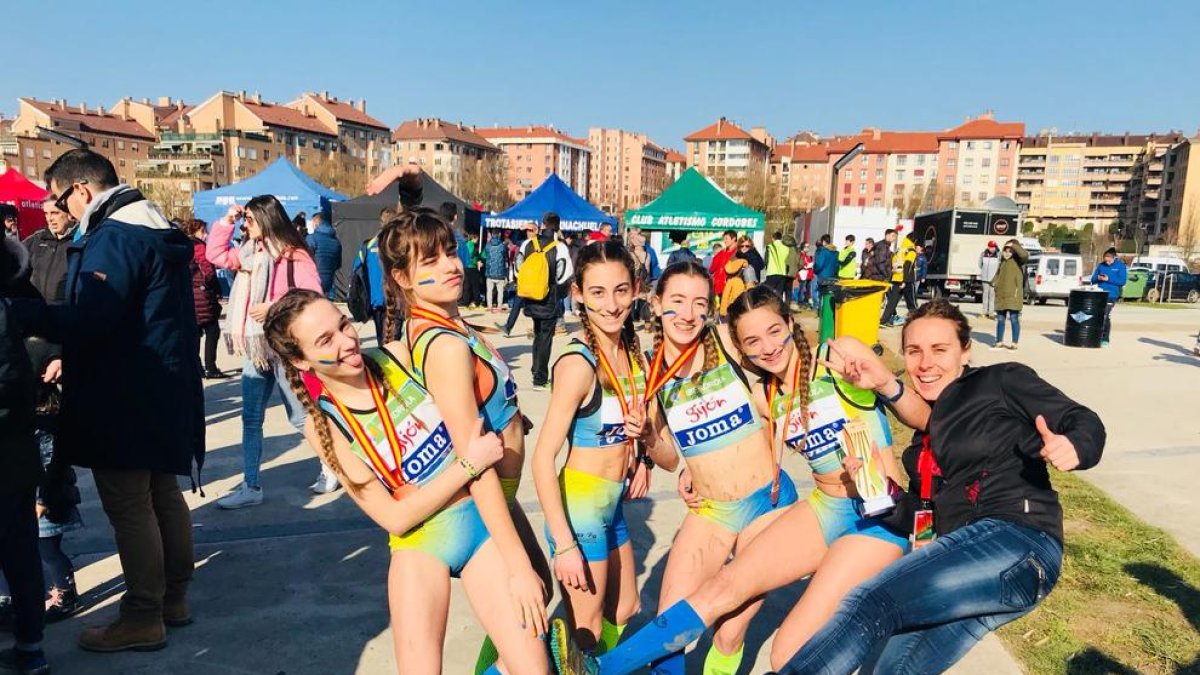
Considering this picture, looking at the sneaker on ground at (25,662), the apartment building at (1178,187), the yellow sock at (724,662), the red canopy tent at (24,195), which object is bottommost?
the sneaker on ground at (25,662)

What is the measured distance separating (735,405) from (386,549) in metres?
2.58

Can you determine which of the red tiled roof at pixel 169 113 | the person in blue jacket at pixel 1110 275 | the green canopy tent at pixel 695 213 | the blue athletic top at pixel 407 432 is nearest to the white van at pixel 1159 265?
the person in blue jacket at pixel 1110 275

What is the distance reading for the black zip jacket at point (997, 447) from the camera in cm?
223

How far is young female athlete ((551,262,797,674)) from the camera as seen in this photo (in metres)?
2.65

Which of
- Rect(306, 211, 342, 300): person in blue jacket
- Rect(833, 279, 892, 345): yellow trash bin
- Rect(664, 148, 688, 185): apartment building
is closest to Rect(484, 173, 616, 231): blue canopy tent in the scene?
Rect(306, 211, 342, 300): person in blue jacket

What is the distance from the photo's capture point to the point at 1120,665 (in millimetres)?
3131

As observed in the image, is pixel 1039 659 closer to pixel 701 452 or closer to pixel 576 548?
pixel 701 452

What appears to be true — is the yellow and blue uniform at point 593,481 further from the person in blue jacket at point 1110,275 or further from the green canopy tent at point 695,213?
the person in blue jacket at point 1110,275

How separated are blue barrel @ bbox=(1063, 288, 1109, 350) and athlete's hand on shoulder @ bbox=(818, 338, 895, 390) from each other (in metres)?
11.9

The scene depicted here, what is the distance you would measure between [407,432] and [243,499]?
341 cm

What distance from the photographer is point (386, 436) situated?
2080mm

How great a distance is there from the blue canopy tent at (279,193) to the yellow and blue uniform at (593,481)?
53.8 ft

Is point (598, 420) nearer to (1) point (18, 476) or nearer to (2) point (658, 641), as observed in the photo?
(2) point (658, 641)

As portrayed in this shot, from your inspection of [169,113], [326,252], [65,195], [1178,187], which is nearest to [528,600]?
[65,195]
